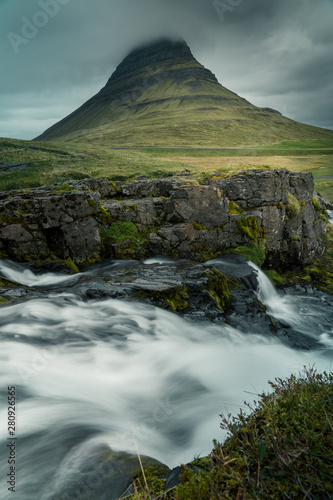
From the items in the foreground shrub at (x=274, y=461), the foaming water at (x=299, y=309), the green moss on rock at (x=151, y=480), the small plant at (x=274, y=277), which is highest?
the foreground shrub at (x=274, y=461)

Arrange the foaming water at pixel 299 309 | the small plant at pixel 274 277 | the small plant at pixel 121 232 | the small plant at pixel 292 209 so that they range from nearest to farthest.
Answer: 1. the foaming water at pixel 299 309
2. the small plant at pixel 121 232
3. the small plant at pixel 274 277
4. the small plant at pixel 292 209

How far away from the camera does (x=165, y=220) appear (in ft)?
51.6

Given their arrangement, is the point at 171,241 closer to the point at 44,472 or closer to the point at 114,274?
the point at 114,274

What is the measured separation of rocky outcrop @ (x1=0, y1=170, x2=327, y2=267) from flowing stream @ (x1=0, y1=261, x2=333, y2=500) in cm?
268

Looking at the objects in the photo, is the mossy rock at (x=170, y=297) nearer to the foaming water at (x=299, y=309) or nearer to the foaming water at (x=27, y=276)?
the foaming water at (x=27, y=276)

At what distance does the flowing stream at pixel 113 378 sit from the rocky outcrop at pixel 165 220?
105 inches

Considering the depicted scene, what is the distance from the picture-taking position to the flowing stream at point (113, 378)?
4152 millimetres

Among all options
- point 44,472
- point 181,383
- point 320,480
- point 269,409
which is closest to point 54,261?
point 181,383

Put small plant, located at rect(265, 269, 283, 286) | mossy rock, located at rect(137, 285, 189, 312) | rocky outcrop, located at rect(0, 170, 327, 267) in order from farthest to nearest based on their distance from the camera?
1. small plant, located at rect(265, 269, 283, 286)
2. rocky outcrop, located at rect(0, 170, 327, 267)
3. mossy rock, located at rect(137, 285, 189, 312)

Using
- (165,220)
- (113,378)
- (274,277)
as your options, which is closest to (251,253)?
(274,277)

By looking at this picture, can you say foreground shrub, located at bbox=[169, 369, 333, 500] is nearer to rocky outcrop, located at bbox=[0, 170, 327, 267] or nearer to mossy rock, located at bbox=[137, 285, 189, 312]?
mossy rock, located at bbox=[137, 285, 189, 312]

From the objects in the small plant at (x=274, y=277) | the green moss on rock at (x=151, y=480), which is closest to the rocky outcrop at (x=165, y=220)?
the small plant at (x=274, y=277)

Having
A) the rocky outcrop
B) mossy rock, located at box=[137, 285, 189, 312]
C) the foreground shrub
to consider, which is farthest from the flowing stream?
the rocky outcrop

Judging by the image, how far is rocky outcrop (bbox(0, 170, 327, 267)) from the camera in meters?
12.9
